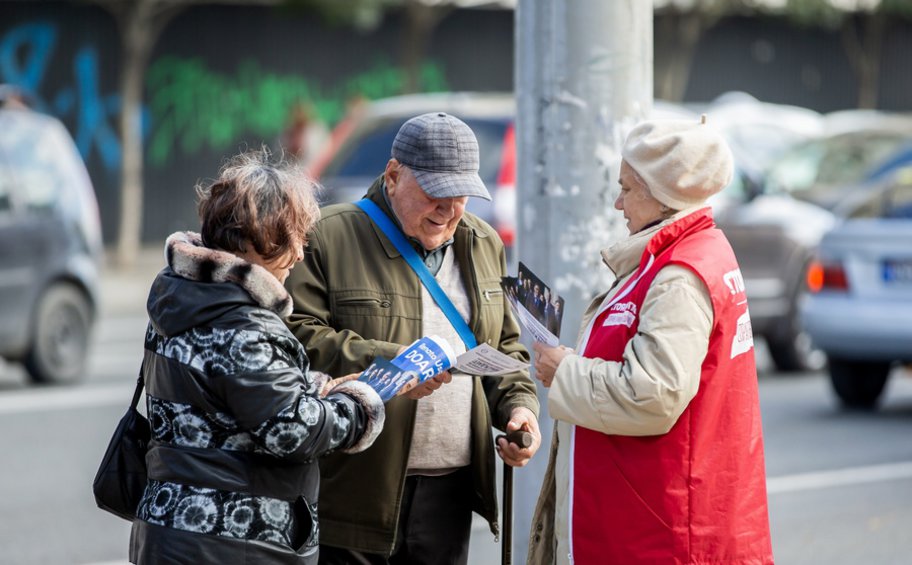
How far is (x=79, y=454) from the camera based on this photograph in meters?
8.93

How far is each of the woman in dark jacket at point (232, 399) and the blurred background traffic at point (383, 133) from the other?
48 cm

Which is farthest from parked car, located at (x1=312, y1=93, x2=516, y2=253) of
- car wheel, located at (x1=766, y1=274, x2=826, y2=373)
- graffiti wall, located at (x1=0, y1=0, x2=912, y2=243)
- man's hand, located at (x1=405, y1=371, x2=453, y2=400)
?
graffiti wall, located at (x1=0, y1=0, x2=912, y2=243)

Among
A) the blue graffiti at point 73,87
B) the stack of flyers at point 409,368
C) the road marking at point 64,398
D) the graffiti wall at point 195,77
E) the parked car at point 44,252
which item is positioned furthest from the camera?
the graffiti wall at point 195,77

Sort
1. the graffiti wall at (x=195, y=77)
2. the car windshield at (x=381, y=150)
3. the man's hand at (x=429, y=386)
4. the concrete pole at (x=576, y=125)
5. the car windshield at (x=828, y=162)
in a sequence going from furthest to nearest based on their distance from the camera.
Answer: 1. the graffiti wall at (x=195, y=77)
2. the car windshield at (x=828, y=162)
3. the car windshield at (x=381, y=150)
4. the concrete pole at (x=576, y=125)
5. the man's hand at (x=429, y=386)

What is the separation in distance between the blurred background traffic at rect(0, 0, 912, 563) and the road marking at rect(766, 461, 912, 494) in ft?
0.75

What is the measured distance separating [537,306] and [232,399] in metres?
0.81

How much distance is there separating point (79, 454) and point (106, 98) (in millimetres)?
13994

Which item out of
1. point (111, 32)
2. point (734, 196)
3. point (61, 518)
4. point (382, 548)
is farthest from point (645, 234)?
point (111, 32)

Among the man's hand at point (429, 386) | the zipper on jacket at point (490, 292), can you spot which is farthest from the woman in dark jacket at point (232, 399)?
the zipper on jacket at point (490, 292)

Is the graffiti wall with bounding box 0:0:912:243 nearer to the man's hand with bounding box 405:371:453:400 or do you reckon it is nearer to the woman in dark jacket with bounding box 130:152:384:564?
the man's hand with bounding box 405:371:453:400

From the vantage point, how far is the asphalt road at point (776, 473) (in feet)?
22.8

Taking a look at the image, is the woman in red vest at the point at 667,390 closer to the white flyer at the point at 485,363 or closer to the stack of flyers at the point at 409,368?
the white flyer at the point at 485,363

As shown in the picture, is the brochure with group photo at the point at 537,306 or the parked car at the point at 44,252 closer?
the brochure with group photo at the point at 537,306

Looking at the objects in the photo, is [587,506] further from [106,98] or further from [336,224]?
[106,98]
